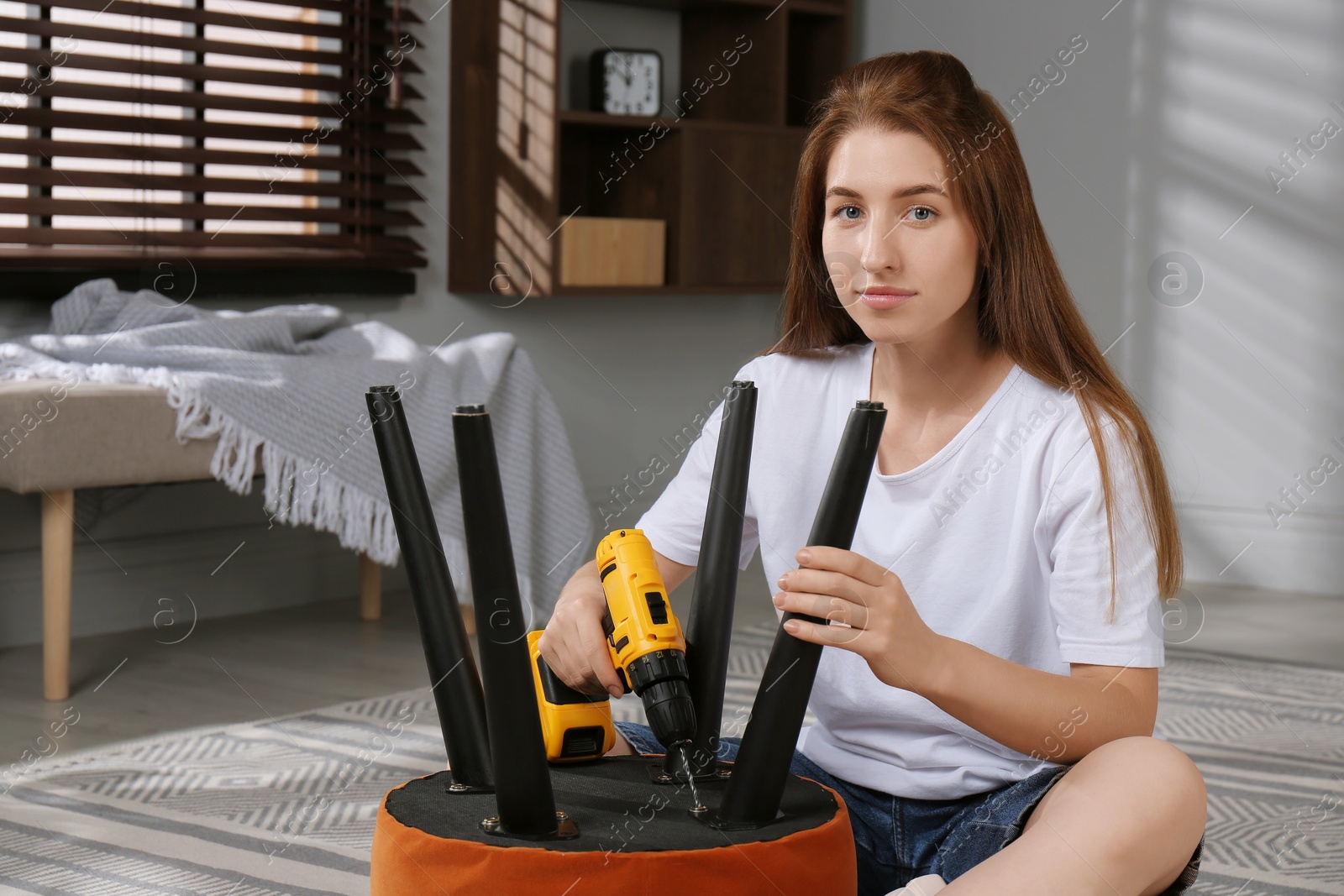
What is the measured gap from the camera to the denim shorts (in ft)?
2.95

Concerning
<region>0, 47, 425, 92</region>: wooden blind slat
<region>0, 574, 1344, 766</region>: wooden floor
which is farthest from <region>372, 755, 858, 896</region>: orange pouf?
<region>0, 47, 425, 92</region>: wooden blind slat

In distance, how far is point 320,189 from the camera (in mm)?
2707

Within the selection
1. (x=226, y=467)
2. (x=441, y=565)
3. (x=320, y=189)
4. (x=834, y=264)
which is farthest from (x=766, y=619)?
(x=441, y=565)

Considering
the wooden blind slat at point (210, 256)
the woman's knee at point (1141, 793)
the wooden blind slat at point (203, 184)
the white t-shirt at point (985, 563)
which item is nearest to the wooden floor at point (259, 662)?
the wooden blind slat at point (210, 256)

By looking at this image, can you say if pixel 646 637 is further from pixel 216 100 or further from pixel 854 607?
pixel 216 100

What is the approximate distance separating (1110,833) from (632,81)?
2.67 metres

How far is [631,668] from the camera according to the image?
0.80m

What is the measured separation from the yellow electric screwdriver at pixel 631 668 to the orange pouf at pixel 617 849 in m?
0.05

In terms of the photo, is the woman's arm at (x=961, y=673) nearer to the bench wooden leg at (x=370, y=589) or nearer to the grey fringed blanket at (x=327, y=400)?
→ the grey fringed blanket at (x=327, y=400)

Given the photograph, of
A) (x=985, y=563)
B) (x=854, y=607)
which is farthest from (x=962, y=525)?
(x=854, y=607)

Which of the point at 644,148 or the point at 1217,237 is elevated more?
the point at 644,148

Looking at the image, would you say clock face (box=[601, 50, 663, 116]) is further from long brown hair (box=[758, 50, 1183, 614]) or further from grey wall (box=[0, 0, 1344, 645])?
long brown hair (box=[758, 50, 1183, 614])

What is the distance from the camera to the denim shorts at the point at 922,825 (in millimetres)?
900

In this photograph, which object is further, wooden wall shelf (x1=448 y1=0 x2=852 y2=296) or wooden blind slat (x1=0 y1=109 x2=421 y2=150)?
wooden wall shelf (x1=448 y1=0 x2=852 y2=296)
